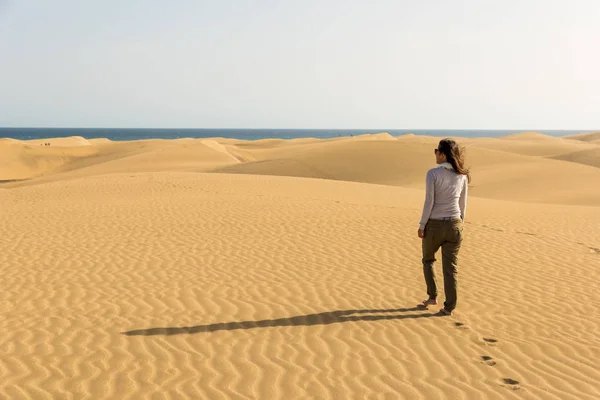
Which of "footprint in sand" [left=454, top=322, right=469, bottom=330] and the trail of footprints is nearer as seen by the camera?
the trail of footprints

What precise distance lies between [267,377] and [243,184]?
16.1m

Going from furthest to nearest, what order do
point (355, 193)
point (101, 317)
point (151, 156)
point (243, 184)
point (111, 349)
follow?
point (151, 156) → point (243, 184) → point (355, 193) → point (101, 317) → point (111, 349)

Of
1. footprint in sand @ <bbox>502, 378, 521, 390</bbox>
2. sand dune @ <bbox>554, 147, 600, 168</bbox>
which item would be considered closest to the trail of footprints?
footprint in sand @ <bbox>502, 378, 521, 390</bbox>

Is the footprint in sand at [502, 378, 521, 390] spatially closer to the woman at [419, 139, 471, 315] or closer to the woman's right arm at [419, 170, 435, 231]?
the woman at [419, 139, 471, 315]

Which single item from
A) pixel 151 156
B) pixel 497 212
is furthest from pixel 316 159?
pixel 497 212

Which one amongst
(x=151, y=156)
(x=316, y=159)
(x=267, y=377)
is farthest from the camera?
(x=151, y=156)

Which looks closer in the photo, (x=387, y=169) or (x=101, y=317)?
(x=101, y=317)

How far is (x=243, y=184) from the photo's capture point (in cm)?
2083

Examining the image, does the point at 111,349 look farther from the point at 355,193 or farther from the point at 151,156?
the point at 151,156

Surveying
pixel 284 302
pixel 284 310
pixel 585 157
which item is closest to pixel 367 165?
pixel 585 157

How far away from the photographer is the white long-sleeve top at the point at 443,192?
6.37m

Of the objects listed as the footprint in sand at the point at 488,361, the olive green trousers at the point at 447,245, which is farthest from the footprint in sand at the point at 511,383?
the olive green trousers at the point at 447,245

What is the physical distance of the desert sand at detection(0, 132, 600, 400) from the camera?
4.96m

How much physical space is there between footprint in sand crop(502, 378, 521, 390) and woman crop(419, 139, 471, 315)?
1719 mm
